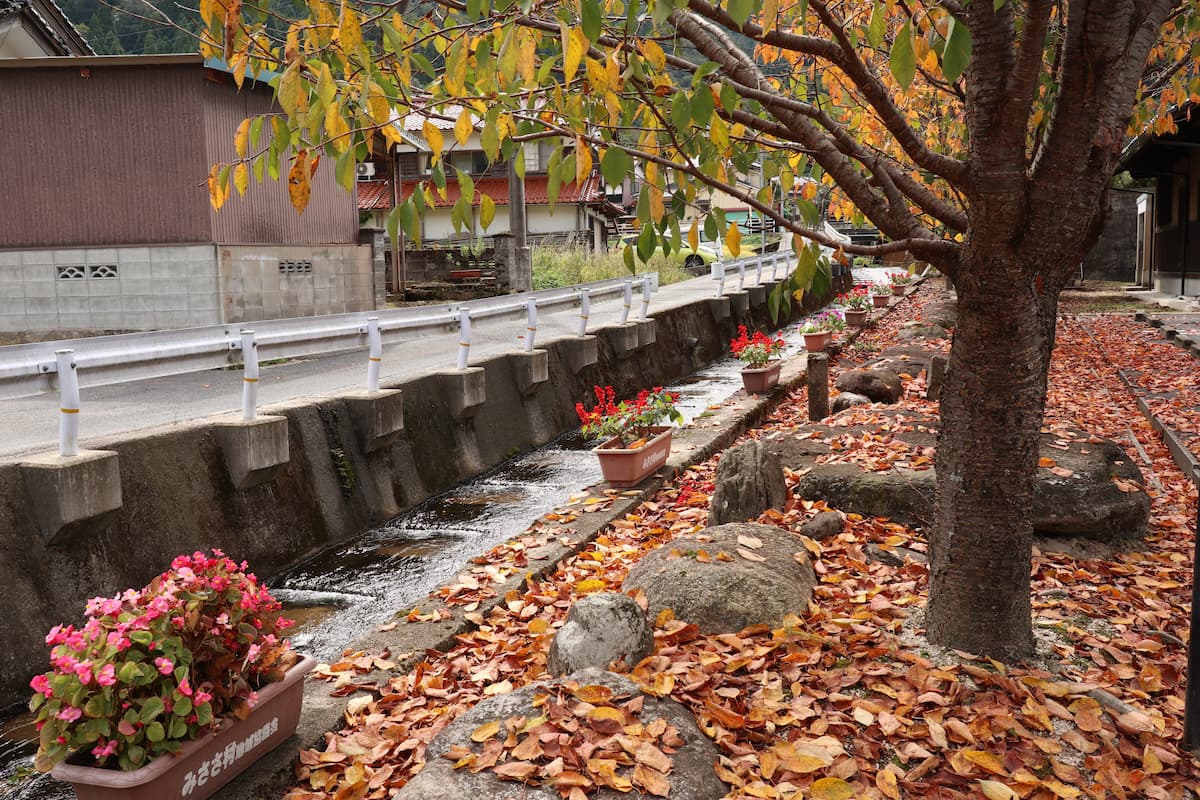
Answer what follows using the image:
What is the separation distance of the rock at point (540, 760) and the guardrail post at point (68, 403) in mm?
3449

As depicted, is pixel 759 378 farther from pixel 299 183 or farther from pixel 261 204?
pixel 299 183

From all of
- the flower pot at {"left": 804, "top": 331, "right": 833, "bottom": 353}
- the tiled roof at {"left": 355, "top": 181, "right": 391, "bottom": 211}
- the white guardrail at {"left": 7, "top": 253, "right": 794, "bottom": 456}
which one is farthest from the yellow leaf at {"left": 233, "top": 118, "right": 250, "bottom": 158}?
the tiled roof at {"left": 355, "top": 181, "right": 391, "bottom": 211}

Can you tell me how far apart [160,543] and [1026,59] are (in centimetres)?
612

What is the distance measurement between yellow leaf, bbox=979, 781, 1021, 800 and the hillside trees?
0.99 meters

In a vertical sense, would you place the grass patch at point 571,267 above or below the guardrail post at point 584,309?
above

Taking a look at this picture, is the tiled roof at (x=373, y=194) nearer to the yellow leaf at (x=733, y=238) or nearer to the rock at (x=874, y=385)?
the rock at (x=874, y=385)

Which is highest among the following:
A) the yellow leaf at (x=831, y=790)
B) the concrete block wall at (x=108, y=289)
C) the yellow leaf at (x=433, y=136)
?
the yellow leaf at (x=433, y=136)

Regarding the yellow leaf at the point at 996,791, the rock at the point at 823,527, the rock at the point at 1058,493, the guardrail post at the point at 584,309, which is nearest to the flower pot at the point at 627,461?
the rock at the point at 1058,493

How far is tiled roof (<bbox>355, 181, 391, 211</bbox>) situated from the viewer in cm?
4111

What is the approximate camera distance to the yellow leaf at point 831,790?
11.8 ft

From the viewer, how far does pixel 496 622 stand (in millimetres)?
6207

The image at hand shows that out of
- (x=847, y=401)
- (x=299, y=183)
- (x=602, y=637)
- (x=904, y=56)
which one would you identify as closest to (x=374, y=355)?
(x=602, y=637)

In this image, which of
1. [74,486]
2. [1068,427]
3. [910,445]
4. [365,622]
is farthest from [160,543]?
[1068,427]

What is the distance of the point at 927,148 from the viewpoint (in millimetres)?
4250
